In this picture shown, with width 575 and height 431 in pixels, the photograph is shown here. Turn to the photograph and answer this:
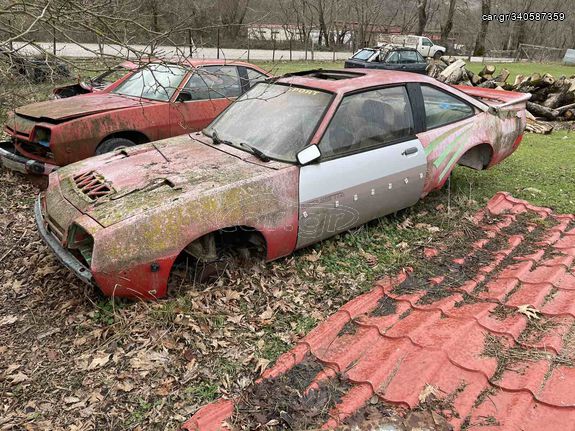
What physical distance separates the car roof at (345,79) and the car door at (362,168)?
0.32 feet

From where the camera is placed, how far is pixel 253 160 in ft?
12.5

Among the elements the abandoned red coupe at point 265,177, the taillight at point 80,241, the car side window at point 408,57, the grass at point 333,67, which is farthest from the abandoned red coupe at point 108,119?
the grass at point 333,67

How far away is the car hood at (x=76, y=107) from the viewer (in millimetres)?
5508

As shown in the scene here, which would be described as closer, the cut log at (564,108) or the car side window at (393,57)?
the cut log at (564,108)

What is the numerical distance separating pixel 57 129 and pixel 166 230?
10.2 ft

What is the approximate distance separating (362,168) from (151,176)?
1.82 m

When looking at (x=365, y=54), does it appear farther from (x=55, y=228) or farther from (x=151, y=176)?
(x=55, y=228)

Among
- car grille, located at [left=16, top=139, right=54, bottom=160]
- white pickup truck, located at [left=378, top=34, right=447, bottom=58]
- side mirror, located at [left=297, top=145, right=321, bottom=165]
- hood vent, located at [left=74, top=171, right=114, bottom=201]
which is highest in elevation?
white pickup truck, located at [left=378, top=34, right=447, bottom=58]

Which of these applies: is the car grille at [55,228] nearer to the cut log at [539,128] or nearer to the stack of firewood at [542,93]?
the cut log at [539,128]

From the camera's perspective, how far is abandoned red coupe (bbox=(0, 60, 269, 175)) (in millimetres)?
5398

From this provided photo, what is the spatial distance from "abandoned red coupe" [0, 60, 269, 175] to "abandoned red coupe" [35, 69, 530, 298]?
107 centimetres

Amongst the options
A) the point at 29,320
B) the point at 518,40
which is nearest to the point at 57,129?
the point at 29,320

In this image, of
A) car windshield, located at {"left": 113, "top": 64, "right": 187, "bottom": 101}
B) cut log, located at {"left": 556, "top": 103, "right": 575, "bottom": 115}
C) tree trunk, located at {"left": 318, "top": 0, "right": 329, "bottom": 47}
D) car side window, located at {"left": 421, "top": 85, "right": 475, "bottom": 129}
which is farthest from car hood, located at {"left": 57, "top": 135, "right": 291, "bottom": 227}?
tree trunk, located at {"left": 318, "top": 0, "right": 329, "bottom": 47}

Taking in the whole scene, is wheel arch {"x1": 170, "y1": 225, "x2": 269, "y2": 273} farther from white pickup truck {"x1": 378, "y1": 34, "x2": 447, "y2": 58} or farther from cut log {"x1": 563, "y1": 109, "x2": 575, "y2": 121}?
white pickup truck {"x1": 378, "y1": 34, "x2": 447, "y2": 58}
